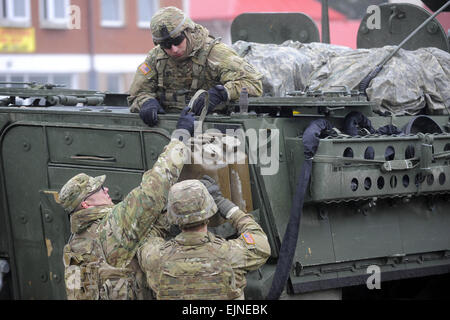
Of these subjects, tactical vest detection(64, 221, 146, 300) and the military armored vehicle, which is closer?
tactical vest detection(64, 221, 146, 300)

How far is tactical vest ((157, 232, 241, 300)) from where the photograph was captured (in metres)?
4.27

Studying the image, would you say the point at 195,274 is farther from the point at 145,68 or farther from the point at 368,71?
the point at 368,71

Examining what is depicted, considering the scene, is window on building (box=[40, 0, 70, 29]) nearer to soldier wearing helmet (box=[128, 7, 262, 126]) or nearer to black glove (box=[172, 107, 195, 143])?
soldier wearing helmet (box=[128, 7, 262, 126])

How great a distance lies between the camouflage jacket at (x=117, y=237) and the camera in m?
4.55

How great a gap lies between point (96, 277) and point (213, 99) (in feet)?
4.24

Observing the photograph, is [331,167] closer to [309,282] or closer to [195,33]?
[309,282]

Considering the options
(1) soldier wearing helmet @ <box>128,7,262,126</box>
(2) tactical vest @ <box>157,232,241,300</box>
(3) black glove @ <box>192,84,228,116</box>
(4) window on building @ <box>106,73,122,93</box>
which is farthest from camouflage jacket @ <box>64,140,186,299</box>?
(4) window on building @ <box>106,73,122,93</box>

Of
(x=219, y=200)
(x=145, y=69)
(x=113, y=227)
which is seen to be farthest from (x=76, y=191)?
(x=145, y=69)

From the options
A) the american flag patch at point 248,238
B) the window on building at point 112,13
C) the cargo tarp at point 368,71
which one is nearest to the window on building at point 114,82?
the window on building at point 112,13

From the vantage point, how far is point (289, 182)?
5086 millimetres

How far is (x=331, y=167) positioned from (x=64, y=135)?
1.82m

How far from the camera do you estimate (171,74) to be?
223 inches

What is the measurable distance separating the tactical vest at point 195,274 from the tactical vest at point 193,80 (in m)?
1.45
